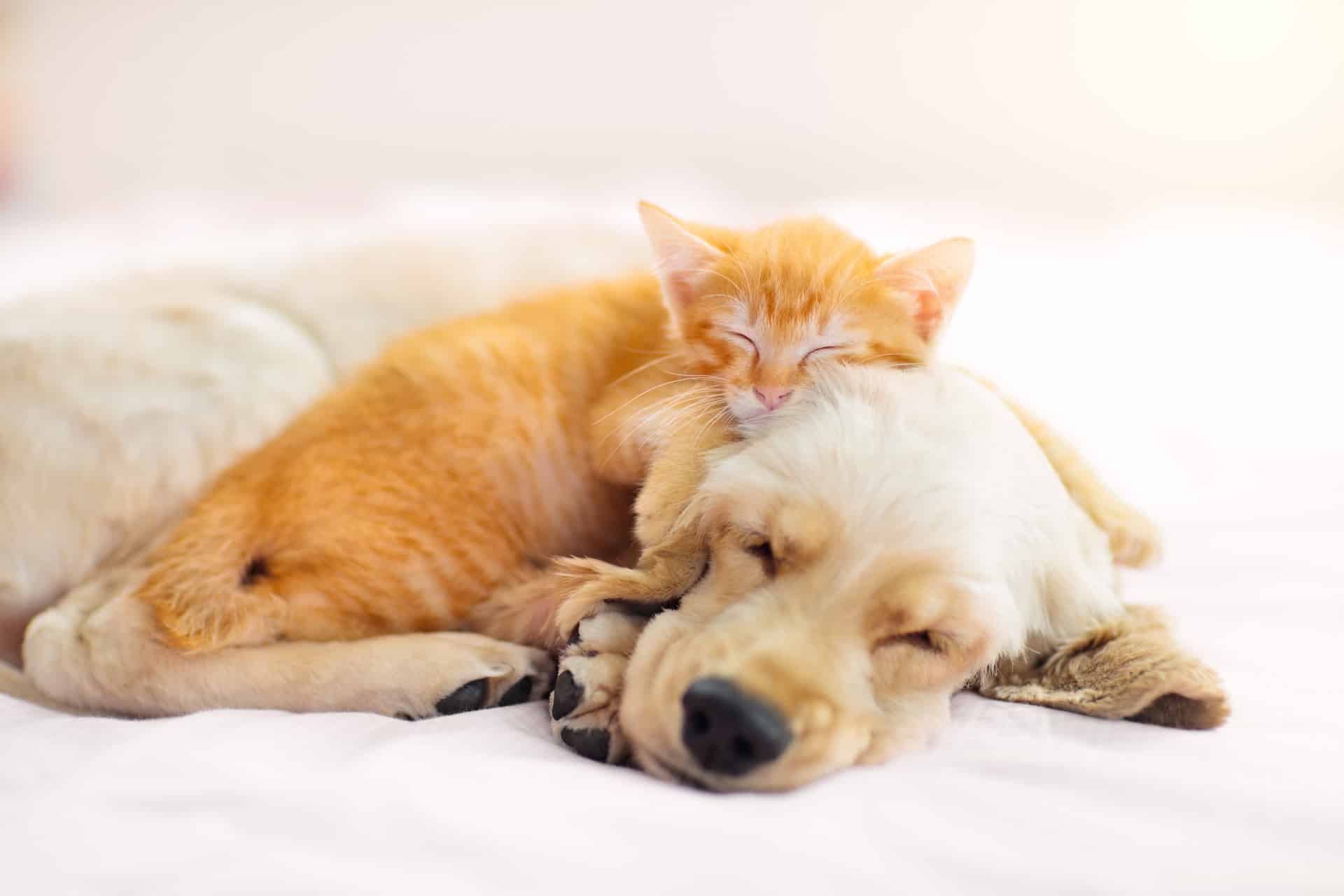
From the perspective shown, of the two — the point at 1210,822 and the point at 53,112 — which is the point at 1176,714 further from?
the point at 53,112

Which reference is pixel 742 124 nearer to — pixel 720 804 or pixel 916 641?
pixel 916 641

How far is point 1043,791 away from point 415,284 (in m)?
1.79

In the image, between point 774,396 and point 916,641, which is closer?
point 916,641

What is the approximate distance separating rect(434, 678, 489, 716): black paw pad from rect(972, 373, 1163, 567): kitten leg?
98 cm

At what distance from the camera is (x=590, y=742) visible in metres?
1.32

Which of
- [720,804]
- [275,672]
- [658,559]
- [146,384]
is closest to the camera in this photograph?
[720,804]

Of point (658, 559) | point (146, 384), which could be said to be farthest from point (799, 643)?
point (146, 384)

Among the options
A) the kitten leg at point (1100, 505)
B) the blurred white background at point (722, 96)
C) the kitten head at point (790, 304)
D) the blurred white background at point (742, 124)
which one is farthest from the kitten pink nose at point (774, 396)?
the blurred white background at point (722, 96)

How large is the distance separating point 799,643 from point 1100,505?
0.74m

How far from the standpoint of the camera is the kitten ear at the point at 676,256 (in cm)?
170

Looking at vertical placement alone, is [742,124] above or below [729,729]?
above

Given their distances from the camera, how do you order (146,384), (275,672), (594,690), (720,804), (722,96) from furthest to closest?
(722,96) < (146,384) < (275,672) < (594,690) < (720,804)

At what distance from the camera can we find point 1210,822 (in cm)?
108

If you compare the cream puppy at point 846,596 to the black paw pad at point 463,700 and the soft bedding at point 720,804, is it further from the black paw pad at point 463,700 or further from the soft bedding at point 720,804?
the black paw pad at point 463,700
